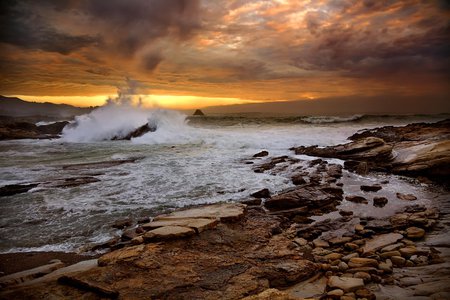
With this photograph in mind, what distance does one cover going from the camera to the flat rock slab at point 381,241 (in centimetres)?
489

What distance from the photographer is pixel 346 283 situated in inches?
149

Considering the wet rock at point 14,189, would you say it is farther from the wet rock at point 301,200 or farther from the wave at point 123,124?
the wave at point 123,124

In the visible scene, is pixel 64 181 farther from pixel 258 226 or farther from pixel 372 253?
pixel 372 253

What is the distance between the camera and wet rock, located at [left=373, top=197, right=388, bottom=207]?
24.0ft

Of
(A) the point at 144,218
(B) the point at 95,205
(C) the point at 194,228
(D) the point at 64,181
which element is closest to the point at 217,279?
(C) the point at 194,228

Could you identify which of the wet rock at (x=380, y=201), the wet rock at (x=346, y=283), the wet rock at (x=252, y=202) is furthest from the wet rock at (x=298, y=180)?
the wet rock at (x=346, y=283)

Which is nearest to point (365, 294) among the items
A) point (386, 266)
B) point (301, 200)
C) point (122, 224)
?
point (386, 266)

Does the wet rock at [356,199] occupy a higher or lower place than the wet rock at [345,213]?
higher

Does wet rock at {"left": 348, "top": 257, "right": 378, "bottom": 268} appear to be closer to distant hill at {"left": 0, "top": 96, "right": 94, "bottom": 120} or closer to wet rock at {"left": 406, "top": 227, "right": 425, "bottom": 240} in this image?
wet rock at {"left": 406, "top": 227, "right": 425, "bottom": 240}

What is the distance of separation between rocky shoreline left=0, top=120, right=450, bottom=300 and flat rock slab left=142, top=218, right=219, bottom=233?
20 mm

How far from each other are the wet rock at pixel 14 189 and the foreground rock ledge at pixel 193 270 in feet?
20.7

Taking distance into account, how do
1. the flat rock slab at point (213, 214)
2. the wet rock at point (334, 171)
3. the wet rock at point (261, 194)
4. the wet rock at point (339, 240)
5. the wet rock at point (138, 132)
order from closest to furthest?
the wet rock at point (339, 240) → the flat rock slab at point (213, 214) → the wet rock at point (261, 194) → the wet rock at point (334, 171) → the wet rock at point (138, 132)

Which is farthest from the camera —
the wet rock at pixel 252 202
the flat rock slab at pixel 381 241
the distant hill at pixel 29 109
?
the distant hill at pixel 29 109

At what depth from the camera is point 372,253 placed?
184 inches
